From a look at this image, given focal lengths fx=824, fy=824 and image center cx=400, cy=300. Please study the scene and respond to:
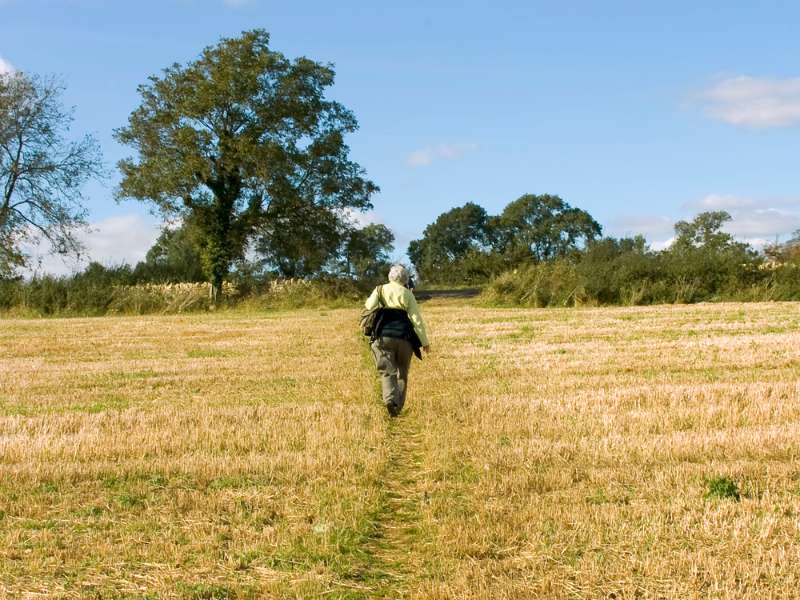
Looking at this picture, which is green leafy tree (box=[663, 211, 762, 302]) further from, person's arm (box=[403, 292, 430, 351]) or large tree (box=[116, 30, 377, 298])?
person's arm (box=[403, 292, 430, 351])

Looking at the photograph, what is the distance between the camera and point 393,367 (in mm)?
10836

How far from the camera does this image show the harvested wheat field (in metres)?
5.09

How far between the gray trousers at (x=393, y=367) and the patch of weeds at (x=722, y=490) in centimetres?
481

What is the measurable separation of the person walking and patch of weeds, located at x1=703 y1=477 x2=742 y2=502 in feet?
16.1

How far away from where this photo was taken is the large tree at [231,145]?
37438mm

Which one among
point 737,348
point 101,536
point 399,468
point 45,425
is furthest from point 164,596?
point 737,348

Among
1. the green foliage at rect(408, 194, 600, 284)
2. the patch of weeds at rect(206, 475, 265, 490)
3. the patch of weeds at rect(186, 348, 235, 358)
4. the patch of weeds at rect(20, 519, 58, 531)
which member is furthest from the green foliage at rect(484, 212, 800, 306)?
the green foliage at rect(408, 194, 600, 284)

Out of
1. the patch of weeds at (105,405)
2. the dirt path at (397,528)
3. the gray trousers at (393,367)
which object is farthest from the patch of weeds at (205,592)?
Answer: the patch of weeds at (105,405)

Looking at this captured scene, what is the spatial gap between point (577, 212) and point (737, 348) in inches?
2934

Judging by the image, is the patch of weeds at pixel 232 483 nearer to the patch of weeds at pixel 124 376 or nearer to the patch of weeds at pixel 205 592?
the patch of weeds at pixel 205 592

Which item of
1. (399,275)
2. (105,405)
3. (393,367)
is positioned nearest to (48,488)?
(105,405)

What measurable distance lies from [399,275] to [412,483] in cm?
417

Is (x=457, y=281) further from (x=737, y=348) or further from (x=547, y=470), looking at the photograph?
(x=547, y=470)

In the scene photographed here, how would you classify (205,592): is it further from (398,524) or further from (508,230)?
(508,230)
